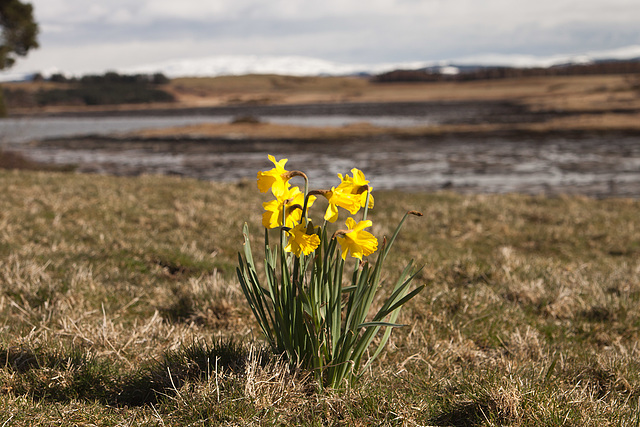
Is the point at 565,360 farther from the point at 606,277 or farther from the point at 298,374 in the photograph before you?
the point at 606,277

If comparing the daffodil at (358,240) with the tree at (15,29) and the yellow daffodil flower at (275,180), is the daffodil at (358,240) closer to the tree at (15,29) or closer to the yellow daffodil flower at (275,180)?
the yellow daffodil flower at (275,180)

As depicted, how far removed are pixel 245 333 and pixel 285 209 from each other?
1.83 m

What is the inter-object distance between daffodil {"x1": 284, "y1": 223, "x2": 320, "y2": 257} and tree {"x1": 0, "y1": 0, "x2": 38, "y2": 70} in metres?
22.8

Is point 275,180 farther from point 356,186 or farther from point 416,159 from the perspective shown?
point 416,159

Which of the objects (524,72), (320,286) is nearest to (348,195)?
(320,286)

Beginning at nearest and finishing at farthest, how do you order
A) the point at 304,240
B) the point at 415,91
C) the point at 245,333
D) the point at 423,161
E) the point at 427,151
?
the point at 304,240 < the point at 245,333 < the point at 423,161 < the point at 427,151 < the point at 415,91

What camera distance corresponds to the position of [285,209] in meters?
2.59

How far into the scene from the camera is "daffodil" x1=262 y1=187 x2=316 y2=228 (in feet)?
8.38

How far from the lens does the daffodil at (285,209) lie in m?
2.55

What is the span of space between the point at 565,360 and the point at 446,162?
77.2 ft

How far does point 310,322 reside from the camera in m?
2.84

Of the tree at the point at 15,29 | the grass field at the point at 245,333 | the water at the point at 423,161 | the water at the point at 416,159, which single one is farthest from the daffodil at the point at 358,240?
the tree at the point at 15,29

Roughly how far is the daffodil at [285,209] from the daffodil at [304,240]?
14cm

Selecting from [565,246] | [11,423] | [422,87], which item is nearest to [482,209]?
[565,246]
